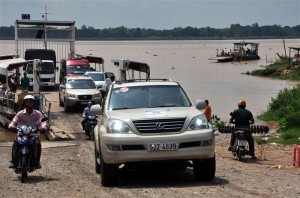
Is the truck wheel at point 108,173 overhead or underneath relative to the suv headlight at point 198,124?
underneath

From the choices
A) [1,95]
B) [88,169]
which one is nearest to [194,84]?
[1,95]

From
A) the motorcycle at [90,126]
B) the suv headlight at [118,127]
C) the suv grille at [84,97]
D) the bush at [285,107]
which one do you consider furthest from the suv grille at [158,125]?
the suv grille at [84,97]

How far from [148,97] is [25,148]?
2.21 metres

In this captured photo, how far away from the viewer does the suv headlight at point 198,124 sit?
10.1 meters

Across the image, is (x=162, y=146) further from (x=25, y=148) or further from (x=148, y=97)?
(x=25, y=148)

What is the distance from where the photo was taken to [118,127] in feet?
33.1

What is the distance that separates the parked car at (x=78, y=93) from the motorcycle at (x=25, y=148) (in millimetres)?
18931

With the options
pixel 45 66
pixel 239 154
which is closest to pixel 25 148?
pixel 239 154

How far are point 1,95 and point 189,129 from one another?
658 inches

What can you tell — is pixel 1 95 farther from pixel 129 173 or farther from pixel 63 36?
Answer: pixel 63 36

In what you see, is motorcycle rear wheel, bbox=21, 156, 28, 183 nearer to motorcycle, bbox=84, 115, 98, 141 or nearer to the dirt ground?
the dirt ground

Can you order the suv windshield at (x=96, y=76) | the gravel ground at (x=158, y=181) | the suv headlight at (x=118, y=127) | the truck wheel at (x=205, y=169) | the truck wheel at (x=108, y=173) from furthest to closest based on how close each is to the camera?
1. the suv windshield at (x=96, y=76)
2. the truck wheel at (x=205, y=169)
3. the truck wheel at (x=108, y=173)
4. the suv headlight at (x=118, y=127)
5. the gravel ground at (x=158, y=181)

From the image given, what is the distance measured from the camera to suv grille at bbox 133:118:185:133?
9992 millimetres

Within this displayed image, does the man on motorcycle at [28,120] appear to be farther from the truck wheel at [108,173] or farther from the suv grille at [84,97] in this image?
the suv grille at [84,97]
